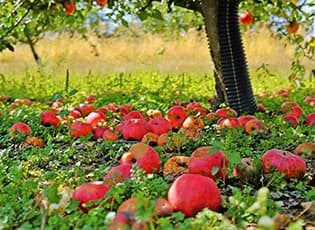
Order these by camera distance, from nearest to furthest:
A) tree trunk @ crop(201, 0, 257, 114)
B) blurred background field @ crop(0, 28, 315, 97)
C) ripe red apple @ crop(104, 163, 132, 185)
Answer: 1. ripe red apple @ crop(104, 163, 132, 185)
2. tree trunk @ crop(201, 0, 257, 114)
3. blurred background field @ crop(0, 28, 315, 97)

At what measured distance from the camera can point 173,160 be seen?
2.28 metres

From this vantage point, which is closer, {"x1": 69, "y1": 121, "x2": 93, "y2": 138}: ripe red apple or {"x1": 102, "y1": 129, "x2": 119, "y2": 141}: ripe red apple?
{"x1": 102, "y1": 129, "x2": 119, "y2": 141}: ripe red apple

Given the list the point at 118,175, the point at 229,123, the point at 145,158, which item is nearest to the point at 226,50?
the point at 229,123

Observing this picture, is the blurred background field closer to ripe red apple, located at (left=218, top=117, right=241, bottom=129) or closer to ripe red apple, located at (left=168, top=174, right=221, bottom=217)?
ripe red apple, located at (left=218, top=117, right=241, bottom=129)

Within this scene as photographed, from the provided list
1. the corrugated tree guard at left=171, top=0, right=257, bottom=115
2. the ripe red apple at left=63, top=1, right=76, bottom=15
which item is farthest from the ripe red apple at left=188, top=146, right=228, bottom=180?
the ripe red apple at left=63, top=1, right=76, bottom=15

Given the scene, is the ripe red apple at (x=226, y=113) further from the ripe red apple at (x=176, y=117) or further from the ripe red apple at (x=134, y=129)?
the ripe red apple at (x=134, y=129)

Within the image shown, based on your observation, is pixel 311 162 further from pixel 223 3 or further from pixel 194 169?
pixel 223 3

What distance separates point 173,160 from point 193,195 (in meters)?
0.63

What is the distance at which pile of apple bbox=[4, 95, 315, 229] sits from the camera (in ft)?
5.47

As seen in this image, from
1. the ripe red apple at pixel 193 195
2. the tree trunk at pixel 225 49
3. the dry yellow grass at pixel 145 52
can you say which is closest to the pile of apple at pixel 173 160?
the ripe red apple at pixel 193 195

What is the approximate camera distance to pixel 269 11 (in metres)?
5.77

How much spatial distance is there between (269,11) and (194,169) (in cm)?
408

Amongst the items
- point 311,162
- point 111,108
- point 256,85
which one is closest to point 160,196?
point 311,162

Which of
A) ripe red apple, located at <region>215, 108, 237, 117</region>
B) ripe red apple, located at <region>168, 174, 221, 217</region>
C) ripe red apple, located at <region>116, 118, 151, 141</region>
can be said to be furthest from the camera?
ripe red apple, located at <region>215, 108, 237, 117</region>
